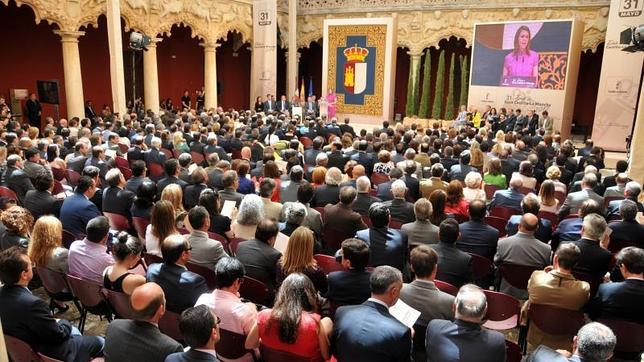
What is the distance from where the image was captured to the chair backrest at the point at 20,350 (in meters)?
2.90

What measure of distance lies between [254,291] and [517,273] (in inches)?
88.2

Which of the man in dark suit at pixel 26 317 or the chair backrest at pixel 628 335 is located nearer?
the man in dark suit at pixel 26 317

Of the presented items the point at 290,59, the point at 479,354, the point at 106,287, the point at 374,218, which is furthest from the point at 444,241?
the point at 290,59

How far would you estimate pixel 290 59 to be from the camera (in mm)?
21250

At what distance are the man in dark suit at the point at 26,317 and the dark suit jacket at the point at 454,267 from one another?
106 inches

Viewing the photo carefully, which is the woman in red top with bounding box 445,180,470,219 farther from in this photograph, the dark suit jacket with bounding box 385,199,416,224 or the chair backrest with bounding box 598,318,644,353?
the chair backrest with bounding box 598,318,644,353

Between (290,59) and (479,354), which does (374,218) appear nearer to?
(479,354)

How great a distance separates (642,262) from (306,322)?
2387 millimetres

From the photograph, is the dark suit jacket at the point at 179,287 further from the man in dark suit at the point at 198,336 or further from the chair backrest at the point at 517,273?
the chair backrest at the point at 517,273

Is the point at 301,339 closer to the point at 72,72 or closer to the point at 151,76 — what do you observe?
the point at 72,72

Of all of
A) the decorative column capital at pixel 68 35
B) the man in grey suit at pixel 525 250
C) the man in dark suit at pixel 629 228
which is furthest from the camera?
the decorative column capital at pixel 68 35

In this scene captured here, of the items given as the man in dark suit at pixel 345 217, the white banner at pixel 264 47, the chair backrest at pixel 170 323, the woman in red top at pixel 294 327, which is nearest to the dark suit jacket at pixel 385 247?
the man in dark suit at pixel 345 217

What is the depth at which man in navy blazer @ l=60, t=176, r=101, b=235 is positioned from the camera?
5180 millimetres

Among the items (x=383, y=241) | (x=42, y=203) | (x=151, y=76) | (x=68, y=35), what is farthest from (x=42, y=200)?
(x=151, y=76)
